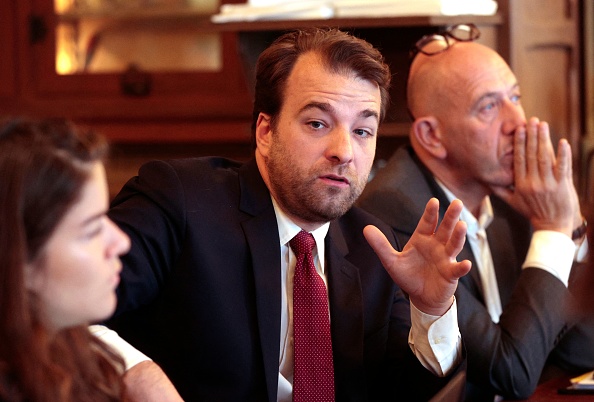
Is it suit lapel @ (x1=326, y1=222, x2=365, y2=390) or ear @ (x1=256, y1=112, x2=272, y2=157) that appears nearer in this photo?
suit lapel @ (x1=326, y1=222, x2=365, y2=390)

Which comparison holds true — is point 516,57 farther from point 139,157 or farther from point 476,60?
point 139,157

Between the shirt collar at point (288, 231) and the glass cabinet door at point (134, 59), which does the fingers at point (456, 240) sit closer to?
the shirt collar at point (288, 231)

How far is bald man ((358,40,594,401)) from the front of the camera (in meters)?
1.96

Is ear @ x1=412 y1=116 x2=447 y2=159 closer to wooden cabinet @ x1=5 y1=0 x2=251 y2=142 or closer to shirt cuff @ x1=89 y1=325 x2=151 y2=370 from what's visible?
shirt cuff @ x1=89 y1=325 x2=151 y2=370

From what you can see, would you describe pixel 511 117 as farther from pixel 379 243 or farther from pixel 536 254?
pixel 379 243

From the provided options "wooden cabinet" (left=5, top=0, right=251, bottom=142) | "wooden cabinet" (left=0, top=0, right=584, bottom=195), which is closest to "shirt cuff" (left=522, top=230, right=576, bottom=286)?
"wooden cabinet" (left=0, top=0, right=584, bottom=195)

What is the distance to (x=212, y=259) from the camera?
5.31ft

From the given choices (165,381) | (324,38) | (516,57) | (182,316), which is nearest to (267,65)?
(324,38)

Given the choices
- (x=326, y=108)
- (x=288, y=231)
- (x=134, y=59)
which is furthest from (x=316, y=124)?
(x=134, y=59)

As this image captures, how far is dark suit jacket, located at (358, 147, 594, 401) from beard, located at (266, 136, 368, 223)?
0.40 m

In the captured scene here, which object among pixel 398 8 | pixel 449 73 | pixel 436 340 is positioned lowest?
pixel 436 340

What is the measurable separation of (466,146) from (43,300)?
1.52m

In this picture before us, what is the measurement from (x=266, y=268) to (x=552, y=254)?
75cm

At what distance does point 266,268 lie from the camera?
1.64 metres
